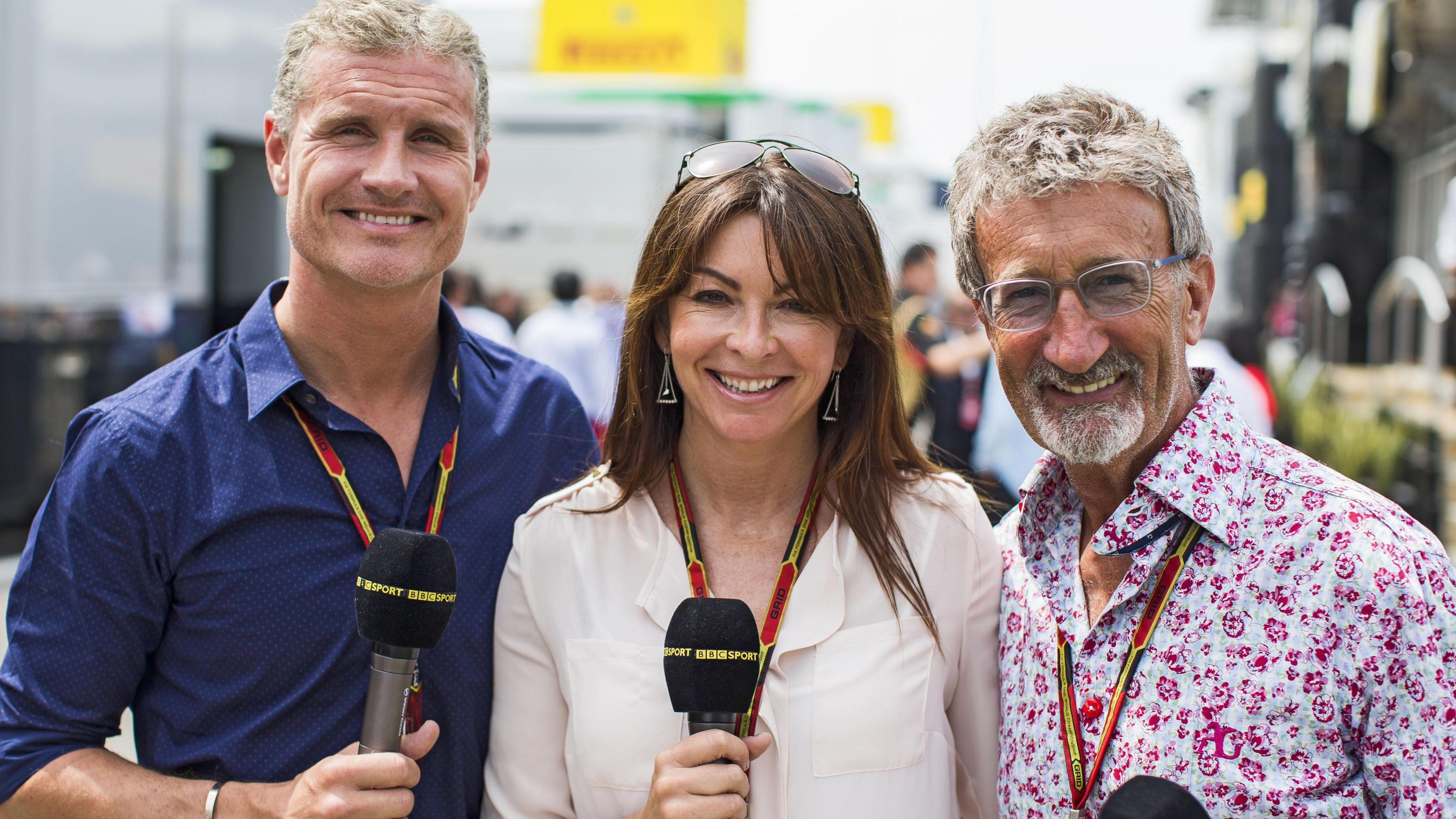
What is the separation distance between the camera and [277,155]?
2.64 m

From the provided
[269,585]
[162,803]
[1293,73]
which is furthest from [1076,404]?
[1293,73]

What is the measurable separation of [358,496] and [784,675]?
3.03 feet

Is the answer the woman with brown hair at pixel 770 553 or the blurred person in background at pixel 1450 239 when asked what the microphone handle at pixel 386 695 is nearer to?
the woman with brown hair at pixel 770 553

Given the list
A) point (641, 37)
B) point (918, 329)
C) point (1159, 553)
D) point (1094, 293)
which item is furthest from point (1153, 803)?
point (641, 37)

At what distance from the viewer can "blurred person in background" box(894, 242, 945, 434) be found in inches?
249

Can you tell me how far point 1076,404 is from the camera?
7.22ft

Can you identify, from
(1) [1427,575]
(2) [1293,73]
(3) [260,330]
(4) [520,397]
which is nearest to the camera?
(1) [1427,575]

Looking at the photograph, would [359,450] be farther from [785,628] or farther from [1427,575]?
[1427,575]

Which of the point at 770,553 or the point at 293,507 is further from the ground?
the point at 293,507

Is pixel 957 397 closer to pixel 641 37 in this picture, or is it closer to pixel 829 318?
pixel 829 318

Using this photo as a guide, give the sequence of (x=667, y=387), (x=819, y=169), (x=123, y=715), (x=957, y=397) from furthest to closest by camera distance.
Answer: (x=957, y=397) < (x=123, y=715) < (x=667, y=387) < (x=819, y=169)

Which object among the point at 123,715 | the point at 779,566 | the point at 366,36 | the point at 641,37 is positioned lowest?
the point at 123,715

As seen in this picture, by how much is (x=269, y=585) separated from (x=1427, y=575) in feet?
6.64

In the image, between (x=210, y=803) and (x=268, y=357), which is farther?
(x=268, y=357)
